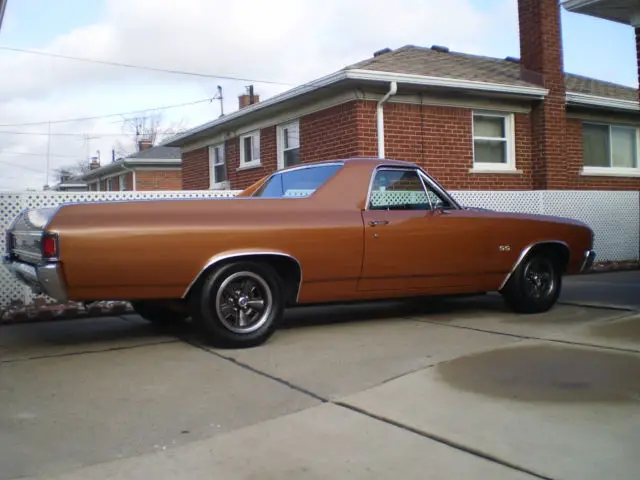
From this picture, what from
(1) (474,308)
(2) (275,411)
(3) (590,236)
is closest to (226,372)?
(2) (275,411)

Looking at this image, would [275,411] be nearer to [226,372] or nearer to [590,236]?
[226,372]

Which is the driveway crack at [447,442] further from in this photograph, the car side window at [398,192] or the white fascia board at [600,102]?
the white fascia board at [600,102]

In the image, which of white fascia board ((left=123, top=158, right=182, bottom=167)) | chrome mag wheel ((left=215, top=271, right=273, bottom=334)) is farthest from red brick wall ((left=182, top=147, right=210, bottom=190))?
chrome mag wheel ((left=215, top=271, right=273, bottom=334))

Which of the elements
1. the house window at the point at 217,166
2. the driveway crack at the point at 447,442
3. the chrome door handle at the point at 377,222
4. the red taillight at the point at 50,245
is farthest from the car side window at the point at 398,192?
the house window at the point at 217,166

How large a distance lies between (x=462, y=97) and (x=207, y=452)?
10.7m

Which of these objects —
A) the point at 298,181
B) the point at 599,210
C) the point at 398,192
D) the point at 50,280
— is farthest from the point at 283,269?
Result: the point at 599,210

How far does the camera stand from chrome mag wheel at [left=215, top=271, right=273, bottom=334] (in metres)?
5.43

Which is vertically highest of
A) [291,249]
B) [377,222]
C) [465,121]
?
[465,121]

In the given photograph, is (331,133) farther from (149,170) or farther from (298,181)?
(149,170)

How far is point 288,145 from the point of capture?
14211mm

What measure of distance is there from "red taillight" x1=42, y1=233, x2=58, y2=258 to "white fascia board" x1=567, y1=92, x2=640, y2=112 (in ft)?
39.8

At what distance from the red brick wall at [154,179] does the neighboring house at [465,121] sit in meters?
11.9

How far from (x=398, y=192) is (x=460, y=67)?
8.16 meters

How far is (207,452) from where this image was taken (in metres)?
3.35
